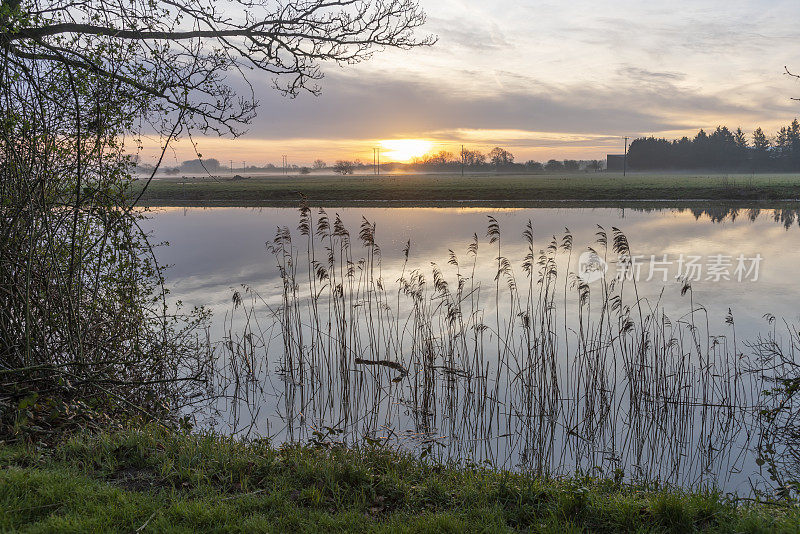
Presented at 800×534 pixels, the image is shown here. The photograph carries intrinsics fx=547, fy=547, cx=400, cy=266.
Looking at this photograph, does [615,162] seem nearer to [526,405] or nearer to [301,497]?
[526,405]

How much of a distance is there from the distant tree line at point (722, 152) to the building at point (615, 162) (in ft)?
30.3

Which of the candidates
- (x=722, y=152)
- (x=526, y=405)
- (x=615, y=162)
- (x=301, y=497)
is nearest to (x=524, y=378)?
(x=526, y=405)

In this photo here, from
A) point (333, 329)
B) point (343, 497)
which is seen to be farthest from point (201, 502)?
point (333, 329)

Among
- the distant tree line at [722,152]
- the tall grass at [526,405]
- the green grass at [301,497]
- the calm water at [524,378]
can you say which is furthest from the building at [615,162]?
the green grass at [301,497]

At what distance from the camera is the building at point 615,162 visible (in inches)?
6199

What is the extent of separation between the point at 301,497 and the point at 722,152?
486 ft

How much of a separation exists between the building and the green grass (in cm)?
16381

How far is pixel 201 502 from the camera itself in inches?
170

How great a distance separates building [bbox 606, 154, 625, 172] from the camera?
15746cm

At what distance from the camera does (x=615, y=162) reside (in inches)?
6358

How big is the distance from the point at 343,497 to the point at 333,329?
23.4ft

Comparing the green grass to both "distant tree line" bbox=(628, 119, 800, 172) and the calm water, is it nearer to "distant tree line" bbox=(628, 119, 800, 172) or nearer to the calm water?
the calm water

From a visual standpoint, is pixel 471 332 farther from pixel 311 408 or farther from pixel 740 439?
pixel 740 439

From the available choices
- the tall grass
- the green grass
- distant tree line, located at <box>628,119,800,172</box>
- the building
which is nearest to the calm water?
the tall grass
